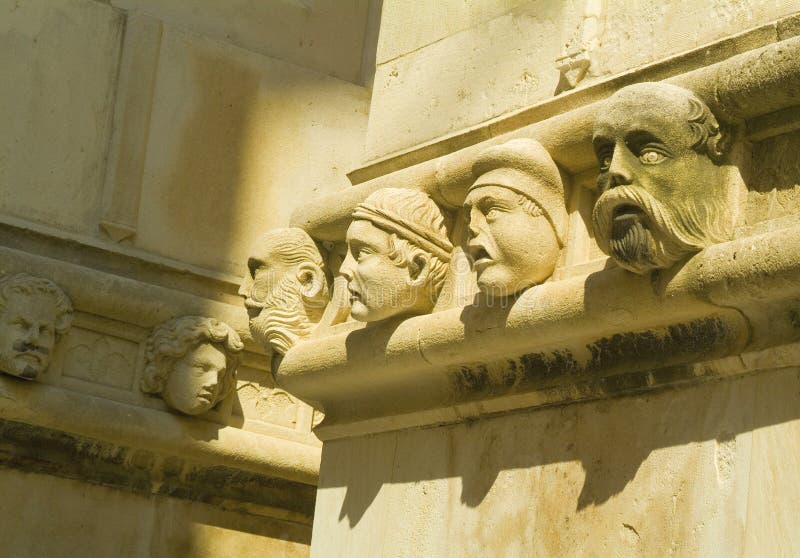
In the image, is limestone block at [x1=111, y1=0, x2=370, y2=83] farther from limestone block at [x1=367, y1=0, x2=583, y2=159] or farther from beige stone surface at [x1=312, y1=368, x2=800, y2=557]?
A: beige stone surface at [x1=312, y1=368, x2=800, y2=557]

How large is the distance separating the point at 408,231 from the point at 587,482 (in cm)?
76

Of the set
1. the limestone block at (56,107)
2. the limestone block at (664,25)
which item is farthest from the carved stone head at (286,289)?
the limestone block at (56,107)

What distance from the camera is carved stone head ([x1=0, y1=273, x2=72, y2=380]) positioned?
15.8 ft

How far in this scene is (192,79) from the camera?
5.48 meters

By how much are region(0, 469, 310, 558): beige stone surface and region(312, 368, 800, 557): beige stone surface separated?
1369 mm

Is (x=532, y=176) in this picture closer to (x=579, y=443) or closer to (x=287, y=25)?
(x=579, y=443)

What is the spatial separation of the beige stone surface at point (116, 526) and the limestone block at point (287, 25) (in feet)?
5.29

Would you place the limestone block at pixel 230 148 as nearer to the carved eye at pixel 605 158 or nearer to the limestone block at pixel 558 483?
the limestone block at pixel 558 483

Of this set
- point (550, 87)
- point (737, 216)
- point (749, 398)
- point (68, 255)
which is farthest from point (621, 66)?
point (68, 255)

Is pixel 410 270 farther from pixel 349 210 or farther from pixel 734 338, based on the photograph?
pixel 734 338

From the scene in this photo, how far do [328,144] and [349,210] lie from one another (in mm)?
1768

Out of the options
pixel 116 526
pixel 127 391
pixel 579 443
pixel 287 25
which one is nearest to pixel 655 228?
pixel 579 443

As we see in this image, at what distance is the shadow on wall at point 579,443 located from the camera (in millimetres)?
2896

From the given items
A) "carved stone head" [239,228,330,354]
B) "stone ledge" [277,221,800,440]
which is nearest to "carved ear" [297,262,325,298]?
"carved stone head" [239,228,330,354]
